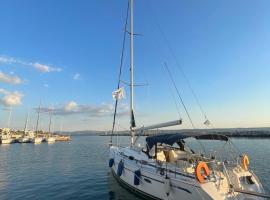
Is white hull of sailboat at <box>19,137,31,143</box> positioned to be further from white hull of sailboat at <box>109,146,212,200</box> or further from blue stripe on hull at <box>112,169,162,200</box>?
white hull of sailboat at <box>109,146,212,200</box>

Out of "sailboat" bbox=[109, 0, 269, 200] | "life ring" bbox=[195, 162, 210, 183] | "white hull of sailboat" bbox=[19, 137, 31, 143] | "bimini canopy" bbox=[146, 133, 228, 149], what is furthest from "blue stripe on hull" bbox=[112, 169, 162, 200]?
"white hull of sailboat" bbox=[19, 137, 31, 143]

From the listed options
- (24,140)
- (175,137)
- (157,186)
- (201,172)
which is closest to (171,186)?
(157,186)

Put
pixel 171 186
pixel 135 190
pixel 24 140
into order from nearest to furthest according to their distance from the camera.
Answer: pixel 171 186, pixel 135 190, pixel 24 140

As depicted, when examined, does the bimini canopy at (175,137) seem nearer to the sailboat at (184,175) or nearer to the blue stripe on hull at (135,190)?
the sailboat at (184,175)

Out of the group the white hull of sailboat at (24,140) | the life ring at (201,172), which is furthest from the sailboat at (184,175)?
the white hull of sailboat at (24,140)

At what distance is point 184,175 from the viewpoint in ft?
35.9

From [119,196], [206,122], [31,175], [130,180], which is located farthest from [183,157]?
[31,175]

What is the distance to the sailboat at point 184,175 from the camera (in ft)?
33.9

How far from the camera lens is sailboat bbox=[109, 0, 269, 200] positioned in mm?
10320

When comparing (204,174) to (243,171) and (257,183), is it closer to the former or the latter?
(243,171)

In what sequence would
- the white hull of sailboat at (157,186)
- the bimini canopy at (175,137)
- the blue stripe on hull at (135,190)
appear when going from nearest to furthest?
the white hull of sailboat at (157,186) → the bimini canopy at (175,137) → the blue stripe on hull at (135,190)

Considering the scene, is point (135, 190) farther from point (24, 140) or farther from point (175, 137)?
point (24, 140)

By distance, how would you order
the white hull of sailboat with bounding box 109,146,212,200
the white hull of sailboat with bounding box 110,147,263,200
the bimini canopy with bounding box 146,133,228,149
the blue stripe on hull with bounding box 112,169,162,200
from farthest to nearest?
the blue stripe on hull with bounding box 112,169,162,200 → the bimini canopy with bounding box 146,133,228,149 → the white hull of sailboat with bounding box 109,146,212,200 → the white hull of sailboat with bounding box 110,147,263,200

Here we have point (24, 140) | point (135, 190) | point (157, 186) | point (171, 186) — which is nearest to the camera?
point (171, 186)
